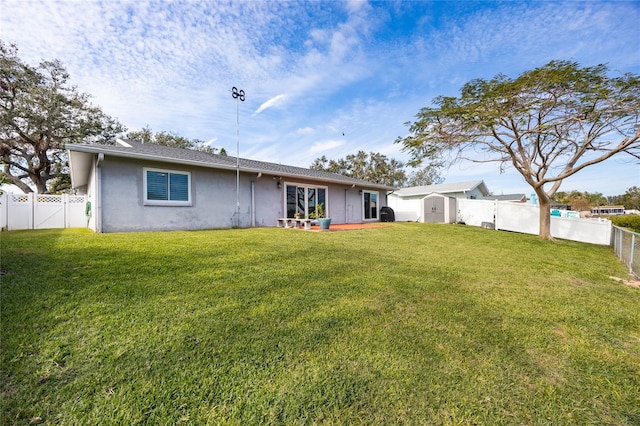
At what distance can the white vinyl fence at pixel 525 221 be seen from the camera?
37.2ft

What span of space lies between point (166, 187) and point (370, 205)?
11799mm

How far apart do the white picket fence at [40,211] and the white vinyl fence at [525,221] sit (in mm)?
21529

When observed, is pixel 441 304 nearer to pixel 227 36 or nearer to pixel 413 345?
pixel 413 345

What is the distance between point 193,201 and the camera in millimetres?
9406

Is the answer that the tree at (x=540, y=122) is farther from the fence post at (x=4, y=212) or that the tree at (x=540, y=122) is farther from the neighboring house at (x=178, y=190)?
the fence post at (x=4, y=212)

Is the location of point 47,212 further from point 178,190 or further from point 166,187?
point 178,190

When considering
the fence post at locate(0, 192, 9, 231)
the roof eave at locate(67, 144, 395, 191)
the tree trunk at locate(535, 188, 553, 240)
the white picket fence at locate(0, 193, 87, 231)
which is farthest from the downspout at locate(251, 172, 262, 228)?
the tree trunk at locate(535, 188, 553, 240)

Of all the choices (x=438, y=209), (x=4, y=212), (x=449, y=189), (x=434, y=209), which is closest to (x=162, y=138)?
(x=4, y=212)

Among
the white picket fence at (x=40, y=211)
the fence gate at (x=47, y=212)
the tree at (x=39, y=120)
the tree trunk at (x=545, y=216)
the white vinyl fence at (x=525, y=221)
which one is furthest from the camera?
the tree at (x=39, y=120)

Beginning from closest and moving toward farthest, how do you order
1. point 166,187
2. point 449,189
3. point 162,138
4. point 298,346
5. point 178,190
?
point 298,346
point 166,187
point 178,190
point 449,189
point 162,138

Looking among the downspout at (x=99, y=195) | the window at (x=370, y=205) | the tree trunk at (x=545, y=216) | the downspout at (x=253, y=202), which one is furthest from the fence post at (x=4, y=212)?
the tree trunk at (x=545, y=216)

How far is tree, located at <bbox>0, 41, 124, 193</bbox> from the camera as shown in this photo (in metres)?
17.3

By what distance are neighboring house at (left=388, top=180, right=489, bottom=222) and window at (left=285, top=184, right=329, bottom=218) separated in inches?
322

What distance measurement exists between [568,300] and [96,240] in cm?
903
